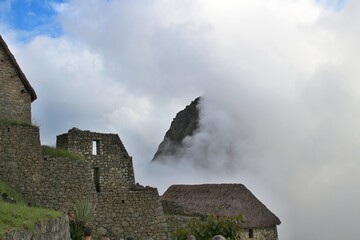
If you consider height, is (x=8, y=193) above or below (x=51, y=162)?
below

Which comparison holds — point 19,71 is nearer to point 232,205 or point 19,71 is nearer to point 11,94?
point 11,94

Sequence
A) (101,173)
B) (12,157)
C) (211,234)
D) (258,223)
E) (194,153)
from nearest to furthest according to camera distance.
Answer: (12,157) → (211,234) → (101,173) → (258,223) → (194,153)

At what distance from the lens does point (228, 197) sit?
31609 mm

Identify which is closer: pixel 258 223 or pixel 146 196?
pixel 146 196

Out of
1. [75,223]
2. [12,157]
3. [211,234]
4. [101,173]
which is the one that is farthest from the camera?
[101,173]

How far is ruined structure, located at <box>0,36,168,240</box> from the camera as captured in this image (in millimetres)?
16531

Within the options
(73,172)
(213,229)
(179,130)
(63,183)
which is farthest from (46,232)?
(179,130)

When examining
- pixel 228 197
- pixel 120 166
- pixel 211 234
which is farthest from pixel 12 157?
pixel 228 197

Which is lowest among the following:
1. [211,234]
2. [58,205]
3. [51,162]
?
[211,234]

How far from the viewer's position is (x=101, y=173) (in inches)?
770

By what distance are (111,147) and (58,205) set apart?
3682 millimetres

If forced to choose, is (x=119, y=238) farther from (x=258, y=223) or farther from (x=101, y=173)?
(x=258, y=223)

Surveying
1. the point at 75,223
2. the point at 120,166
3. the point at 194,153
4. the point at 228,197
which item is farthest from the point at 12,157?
the point at 194,153

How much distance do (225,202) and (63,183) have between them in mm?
15562
